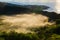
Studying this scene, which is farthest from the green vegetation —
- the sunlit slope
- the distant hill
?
the distant hill

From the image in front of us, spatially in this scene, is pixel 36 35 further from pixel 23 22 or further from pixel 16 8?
pixel 16 8

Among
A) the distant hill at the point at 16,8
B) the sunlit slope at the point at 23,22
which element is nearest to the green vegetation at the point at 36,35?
the sunlit slope at the point at 23,22

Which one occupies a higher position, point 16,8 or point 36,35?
point 16,8

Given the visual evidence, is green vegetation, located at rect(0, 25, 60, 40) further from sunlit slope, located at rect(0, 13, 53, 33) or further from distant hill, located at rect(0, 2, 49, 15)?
distant hill, located at rect(0, 2, 49, 15)

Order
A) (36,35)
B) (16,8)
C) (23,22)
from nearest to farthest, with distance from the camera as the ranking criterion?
(36,35)
(23,22)
(16,8)

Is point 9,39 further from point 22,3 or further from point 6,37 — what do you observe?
point 22,3

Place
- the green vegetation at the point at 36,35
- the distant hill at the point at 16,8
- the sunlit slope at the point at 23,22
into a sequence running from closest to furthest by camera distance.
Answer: the green vegetation at the point at 36,35 → the sunlit slope at the point at 23,22 → the distant hill at the point at 16,8

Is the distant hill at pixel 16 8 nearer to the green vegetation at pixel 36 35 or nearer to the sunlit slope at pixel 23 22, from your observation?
the sunlit slope at pixel 23 22

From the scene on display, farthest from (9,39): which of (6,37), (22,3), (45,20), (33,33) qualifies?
(22,3)

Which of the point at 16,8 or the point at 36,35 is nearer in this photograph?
the point at 36,35

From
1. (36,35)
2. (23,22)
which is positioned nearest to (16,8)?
(23,22)
